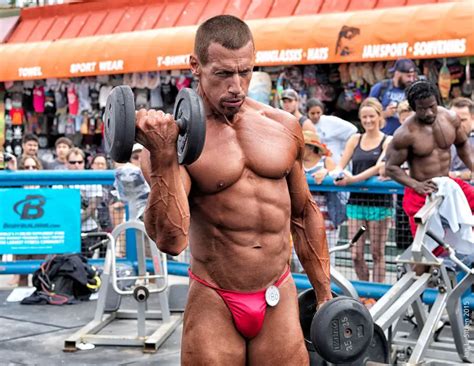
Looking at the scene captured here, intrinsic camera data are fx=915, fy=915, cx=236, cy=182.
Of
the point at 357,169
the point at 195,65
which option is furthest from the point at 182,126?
the point at 357,169

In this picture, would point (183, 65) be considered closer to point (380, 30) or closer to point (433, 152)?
point (380, 30)

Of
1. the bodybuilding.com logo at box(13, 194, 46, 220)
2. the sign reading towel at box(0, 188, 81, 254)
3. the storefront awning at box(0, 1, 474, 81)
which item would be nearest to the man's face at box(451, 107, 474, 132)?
the storefront awning at box(0, 1, 474, 81)

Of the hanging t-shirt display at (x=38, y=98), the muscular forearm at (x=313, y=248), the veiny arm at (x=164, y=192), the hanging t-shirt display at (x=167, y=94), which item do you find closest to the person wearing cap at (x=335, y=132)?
the muscular forearm at (x=313, y=248)

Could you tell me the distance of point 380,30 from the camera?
12.2 meters

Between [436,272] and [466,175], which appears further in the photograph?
[466,175]

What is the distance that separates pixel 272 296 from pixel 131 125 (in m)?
1.09

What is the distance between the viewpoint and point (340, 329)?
361cm

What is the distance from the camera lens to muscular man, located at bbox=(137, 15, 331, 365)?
3477 millimetres

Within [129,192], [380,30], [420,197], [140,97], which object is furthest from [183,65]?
[420,197]

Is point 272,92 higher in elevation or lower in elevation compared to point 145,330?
higher

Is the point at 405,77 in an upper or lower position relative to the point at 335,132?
upper

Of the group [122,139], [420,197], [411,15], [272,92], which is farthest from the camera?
[272,92]

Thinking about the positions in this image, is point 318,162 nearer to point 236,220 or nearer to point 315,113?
point 315,113

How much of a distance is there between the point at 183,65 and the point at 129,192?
288 inches
